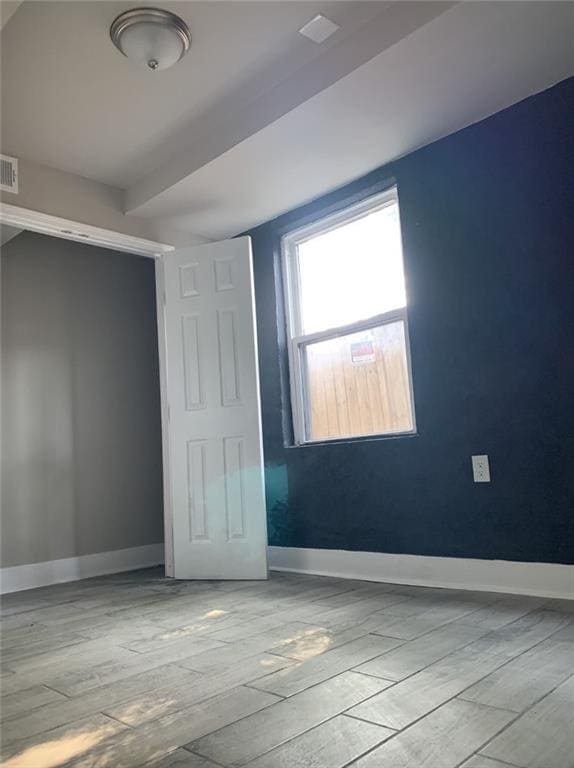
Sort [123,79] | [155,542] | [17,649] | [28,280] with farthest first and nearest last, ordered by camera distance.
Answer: [155,542], [28,280], [123,79], [17,649]

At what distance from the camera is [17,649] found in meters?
2.25

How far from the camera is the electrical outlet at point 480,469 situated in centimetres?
272

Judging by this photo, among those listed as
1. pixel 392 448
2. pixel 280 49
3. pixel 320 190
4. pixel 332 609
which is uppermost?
pixel 280 49

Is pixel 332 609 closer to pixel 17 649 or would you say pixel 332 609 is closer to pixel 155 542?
pixel 17 649

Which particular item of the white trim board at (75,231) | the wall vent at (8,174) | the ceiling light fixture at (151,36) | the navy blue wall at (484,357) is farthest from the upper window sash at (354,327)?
the wall vent at (8,174)

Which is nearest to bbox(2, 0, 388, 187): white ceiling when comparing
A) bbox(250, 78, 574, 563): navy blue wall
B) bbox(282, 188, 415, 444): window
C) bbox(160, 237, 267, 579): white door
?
bbox(160, 237, 267, 579): white door

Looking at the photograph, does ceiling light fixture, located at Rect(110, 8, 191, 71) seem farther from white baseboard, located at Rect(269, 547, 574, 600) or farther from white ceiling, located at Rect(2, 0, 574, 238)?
white baseboard, located at Rect(269, 547, 574, 600)

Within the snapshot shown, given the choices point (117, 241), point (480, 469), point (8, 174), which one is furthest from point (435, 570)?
point (8, 174)

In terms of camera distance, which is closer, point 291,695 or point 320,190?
point 291,695

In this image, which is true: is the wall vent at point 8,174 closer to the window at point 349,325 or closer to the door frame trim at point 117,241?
the door frame trim at point 117,241

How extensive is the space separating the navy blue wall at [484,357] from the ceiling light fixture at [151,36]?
127 cm

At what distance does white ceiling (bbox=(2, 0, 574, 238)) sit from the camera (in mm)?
2248

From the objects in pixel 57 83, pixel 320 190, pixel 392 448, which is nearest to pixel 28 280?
pixel 57 83

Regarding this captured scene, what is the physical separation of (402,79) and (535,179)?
72cm
